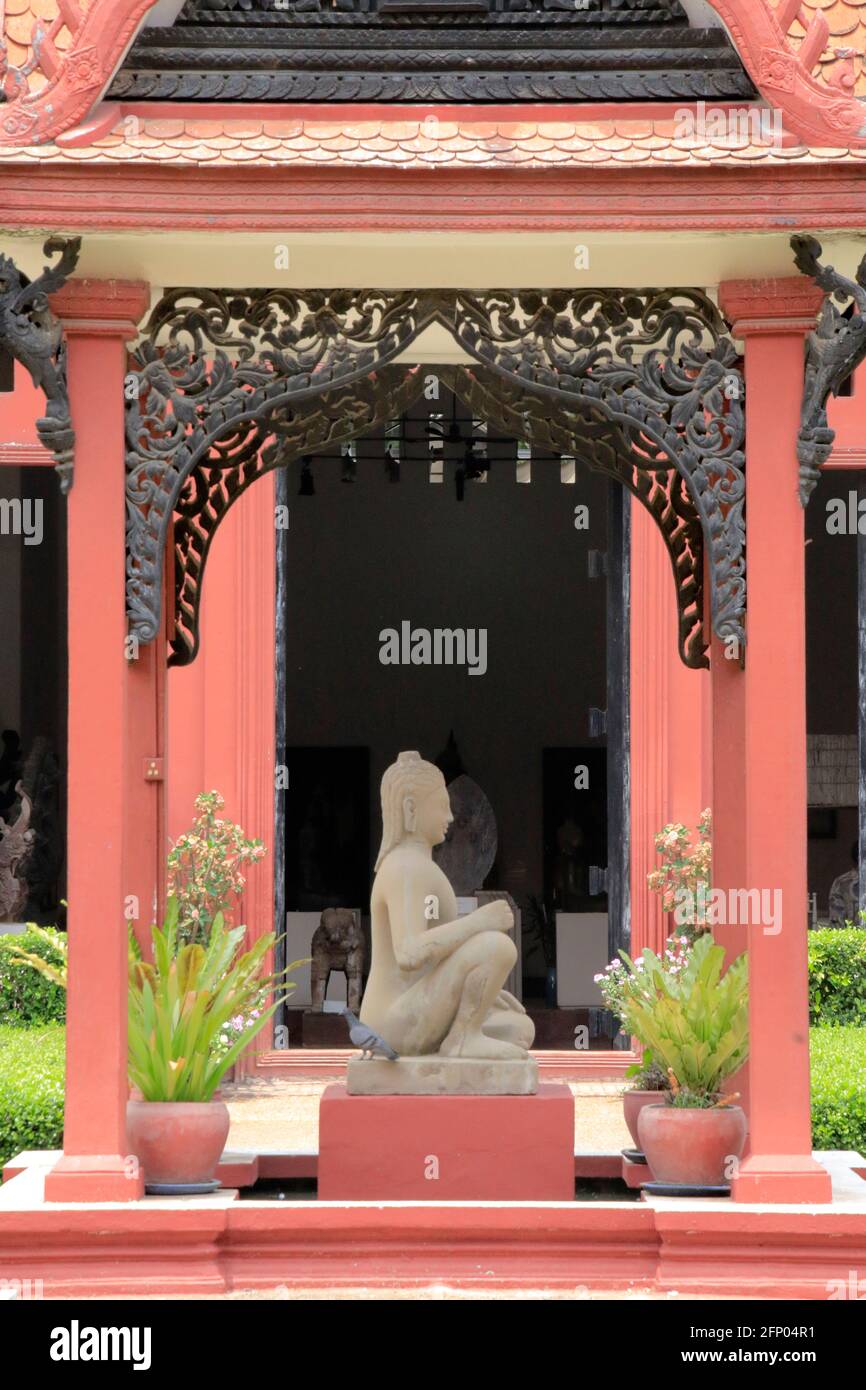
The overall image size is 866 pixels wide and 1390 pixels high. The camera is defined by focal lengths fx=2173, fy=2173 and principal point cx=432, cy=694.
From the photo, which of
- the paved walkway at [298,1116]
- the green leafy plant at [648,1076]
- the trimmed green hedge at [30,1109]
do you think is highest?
the green leafy plant at [648,1076]

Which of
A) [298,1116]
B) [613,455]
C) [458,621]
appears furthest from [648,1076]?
[458,621]

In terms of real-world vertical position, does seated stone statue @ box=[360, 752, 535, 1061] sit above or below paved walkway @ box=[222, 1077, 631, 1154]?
above

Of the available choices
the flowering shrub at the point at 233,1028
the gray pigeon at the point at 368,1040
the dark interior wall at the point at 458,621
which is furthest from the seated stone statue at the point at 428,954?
the dark interior wall at the point at 458,621

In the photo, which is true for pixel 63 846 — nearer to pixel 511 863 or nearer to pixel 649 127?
pixel 511 863

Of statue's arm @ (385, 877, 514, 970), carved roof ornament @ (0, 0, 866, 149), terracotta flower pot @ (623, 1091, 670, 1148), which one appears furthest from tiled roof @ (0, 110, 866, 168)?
terracotta flower pot @ (623, 1091, 670, 1148)

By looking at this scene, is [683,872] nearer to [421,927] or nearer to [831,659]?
[831,659]

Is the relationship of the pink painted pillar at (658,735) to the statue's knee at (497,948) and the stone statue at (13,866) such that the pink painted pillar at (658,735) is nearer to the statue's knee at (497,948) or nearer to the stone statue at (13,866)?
the stone statue at (13,866)

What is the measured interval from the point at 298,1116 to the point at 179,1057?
16.2 ft

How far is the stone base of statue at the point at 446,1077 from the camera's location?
7305 mm

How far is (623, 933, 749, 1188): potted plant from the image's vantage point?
23.2ft

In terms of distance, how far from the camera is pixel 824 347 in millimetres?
6938

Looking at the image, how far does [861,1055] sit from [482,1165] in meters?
3.33

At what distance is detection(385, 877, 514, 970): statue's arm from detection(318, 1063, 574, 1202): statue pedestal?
0.49 meters

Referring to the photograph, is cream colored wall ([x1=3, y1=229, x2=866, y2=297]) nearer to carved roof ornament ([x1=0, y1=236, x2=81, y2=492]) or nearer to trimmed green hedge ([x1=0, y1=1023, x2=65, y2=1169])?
carved roof ornament ([x1=0, y1=236, x2=81, y2=492])
